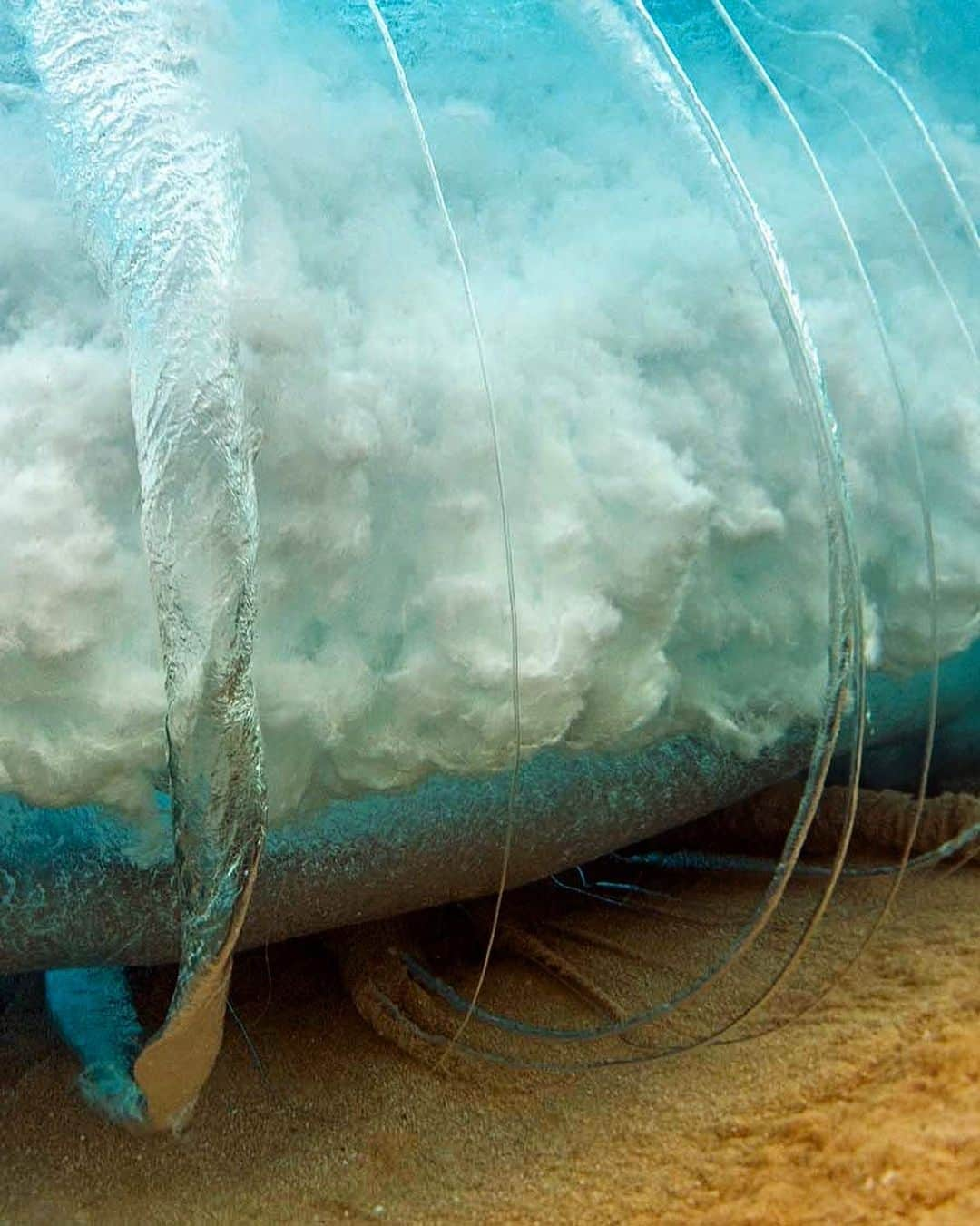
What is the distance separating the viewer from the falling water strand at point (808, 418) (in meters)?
0.86

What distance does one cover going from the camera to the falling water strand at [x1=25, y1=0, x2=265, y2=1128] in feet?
2.38

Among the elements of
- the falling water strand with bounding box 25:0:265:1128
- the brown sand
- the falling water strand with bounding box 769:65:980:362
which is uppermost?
the falling water strand with bounding box 769:65:980:362

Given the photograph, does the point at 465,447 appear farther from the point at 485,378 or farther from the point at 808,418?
the point at 808,418

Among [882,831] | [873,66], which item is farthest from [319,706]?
[873,66]

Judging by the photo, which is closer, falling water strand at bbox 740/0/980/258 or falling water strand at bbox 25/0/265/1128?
falling water strand at bbox 25/0/265/1128

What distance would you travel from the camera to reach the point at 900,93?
1.04 m

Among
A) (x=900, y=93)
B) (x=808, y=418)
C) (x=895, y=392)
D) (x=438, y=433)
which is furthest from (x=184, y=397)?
(x=900, y=93)

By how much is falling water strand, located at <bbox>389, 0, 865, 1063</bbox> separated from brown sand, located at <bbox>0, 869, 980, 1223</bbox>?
68 millimetres

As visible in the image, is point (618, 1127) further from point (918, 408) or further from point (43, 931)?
point (918, 408)

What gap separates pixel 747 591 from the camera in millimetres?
934

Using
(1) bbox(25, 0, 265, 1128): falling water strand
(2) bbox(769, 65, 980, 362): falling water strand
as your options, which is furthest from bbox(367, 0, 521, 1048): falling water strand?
(2) bbox(769, 65, 980, 362): falling water strand

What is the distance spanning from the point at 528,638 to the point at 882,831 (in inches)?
19.9

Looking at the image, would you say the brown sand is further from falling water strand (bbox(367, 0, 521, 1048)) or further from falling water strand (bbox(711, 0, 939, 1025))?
falling water strand (bbox(367, 0, 521, 1048))

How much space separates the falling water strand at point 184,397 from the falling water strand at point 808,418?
33cm
